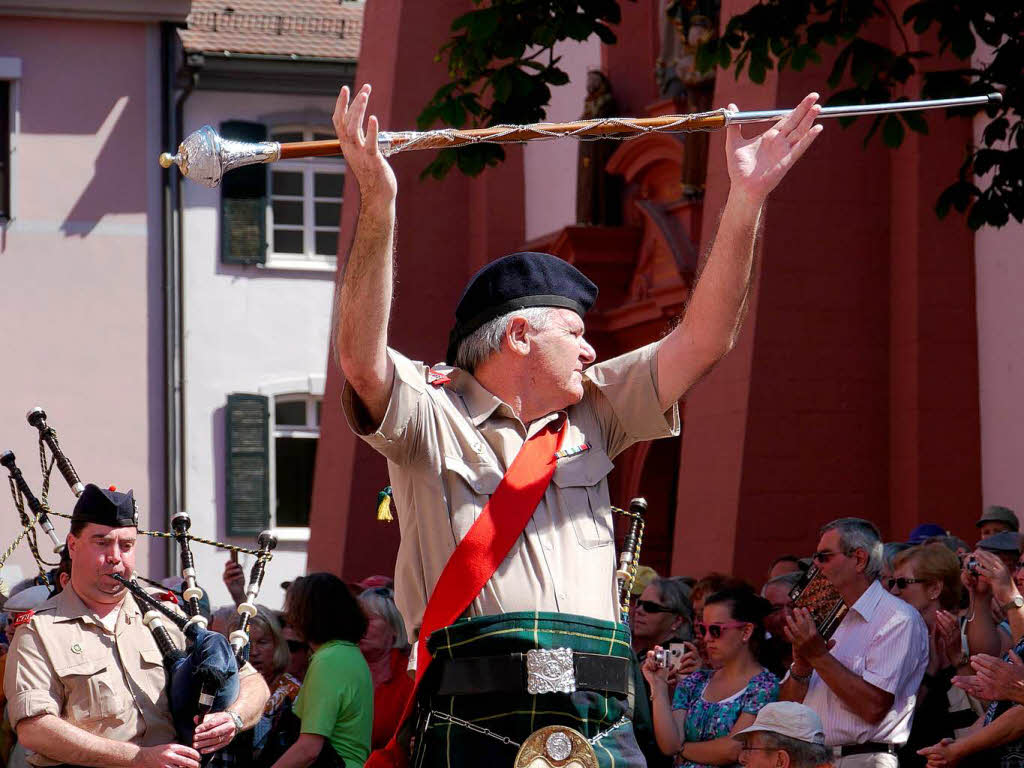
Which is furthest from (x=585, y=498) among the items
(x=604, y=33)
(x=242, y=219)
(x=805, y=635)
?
(x=242, y=219)

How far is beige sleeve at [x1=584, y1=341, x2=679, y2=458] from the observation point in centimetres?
418

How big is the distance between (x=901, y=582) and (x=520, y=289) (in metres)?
4.06

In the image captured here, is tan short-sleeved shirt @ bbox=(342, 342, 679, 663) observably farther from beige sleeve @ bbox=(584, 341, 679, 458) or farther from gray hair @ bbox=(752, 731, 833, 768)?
gray hair @ bbox=(752, 731, 833, 768)

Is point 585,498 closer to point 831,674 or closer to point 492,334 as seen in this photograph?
point 492,334

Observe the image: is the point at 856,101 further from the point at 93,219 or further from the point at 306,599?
the point at 93,219

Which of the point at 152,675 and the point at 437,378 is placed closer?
the point at 437,378

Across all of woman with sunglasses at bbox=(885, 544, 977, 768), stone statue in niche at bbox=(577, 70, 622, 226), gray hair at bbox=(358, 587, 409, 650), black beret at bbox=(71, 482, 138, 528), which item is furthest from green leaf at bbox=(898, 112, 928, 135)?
stone statue in niche at bbox=(577, 70, 622, 226)

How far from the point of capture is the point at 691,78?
13.6 m

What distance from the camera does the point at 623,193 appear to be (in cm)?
1609

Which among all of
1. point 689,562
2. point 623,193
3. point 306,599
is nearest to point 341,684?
point 306,599

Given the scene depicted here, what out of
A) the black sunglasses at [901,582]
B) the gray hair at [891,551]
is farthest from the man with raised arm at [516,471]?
the gray hair at [891,551]

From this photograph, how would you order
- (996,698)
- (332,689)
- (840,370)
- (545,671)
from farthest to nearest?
(840,370) → (332,689) → (996,698) → (545,671)

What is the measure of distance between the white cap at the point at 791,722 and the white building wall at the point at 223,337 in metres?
17.4

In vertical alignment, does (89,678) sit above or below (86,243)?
below
